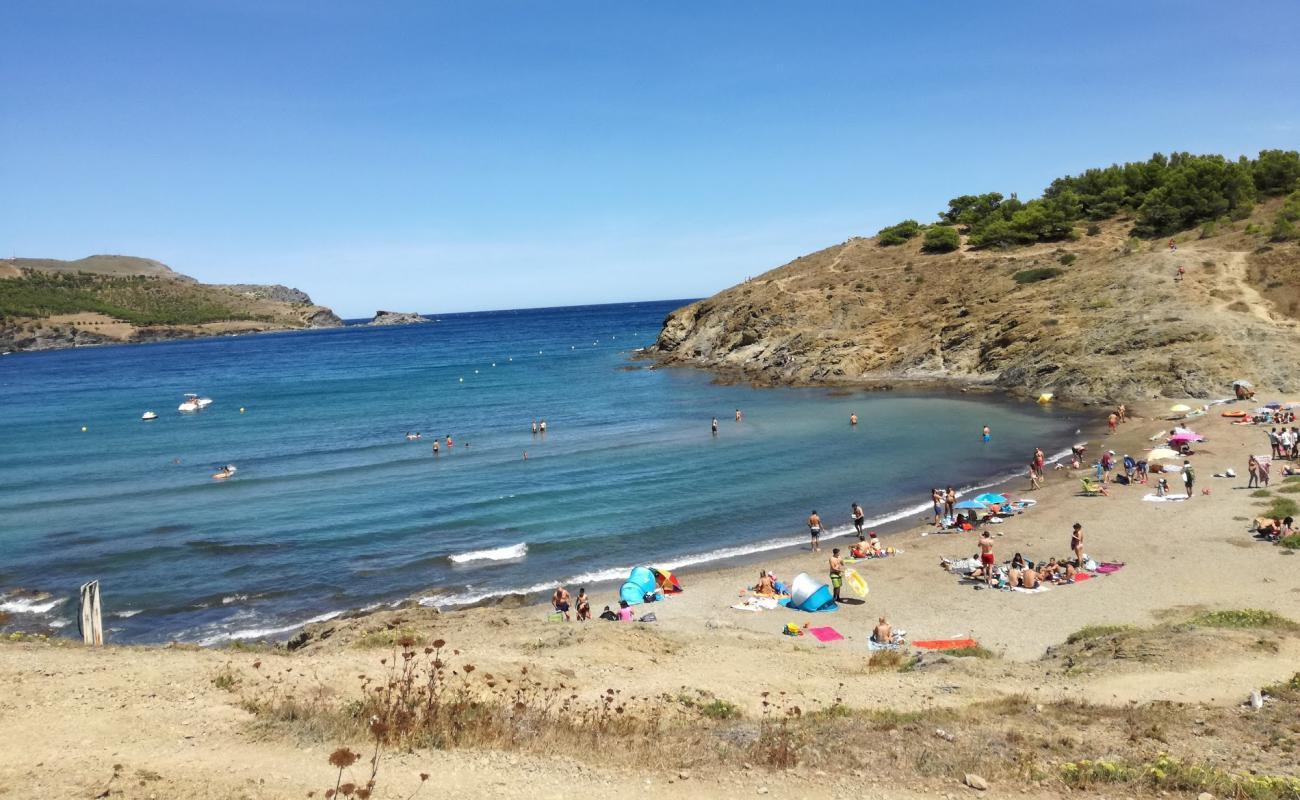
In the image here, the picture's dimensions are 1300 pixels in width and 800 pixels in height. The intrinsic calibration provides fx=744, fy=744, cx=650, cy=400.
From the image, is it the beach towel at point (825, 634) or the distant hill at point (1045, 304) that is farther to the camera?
the distant hill at point (1045, 304)

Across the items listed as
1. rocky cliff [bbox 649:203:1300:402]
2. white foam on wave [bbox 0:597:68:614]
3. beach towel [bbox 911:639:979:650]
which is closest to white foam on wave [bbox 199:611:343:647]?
white foam on wave [bbox 0:597:68:614]

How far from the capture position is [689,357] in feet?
284

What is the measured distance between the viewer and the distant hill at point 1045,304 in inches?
1897

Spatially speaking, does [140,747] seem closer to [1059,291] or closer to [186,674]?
[186,674]

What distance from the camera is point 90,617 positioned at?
15.8 meters

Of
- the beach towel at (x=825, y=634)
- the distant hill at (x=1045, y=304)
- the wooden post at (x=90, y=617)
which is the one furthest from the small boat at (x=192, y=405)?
the beach towel at (x=825, y=634)

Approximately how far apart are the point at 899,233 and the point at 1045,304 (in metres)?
32.7

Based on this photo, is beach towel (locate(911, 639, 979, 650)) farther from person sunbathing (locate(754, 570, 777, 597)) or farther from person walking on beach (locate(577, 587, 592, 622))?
person walking on beach (locate(577, 587, 592, 622))

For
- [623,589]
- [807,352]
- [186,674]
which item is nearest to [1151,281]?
[807,352]

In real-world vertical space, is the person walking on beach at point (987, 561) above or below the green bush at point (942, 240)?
below

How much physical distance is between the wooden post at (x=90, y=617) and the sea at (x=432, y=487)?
4.68 m

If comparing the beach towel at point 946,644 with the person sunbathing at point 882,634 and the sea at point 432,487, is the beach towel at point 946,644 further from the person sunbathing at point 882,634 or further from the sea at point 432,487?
the sea at point 432,487

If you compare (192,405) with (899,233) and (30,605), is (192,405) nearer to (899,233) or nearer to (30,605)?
(30,605)

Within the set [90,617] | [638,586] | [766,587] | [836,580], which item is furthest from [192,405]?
[836,580]
